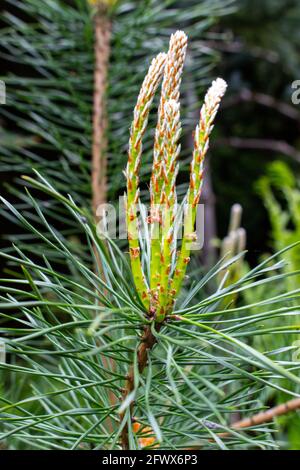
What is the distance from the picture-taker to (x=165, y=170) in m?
0.22

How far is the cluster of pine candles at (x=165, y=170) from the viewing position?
0.22 m

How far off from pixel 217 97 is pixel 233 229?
255mm

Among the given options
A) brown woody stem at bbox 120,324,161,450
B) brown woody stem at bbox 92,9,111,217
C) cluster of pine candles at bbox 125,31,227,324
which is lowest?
brown woody stem at bbox 120,324,161,450

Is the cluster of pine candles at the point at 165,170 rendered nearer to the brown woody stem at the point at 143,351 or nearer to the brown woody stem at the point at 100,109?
the brown woody stem at the point at 143,351

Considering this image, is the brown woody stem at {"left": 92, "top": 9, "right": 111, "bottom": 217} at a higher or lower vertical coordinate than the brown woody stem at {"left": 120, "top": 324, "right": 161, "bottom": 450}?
higher

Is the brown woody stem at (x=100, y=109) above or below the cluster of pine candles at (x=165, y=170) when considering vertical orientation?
above

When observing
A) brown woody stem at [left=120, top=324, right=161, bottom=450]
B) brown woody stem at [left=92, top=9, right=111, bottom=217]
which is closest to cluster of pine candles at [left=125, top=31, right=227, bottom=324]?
brown woody stem at [left=120, top=324, right=161, bottom=450]

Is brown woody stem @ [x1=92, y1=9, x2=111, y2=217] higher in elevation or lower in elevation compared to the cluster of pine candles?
higher

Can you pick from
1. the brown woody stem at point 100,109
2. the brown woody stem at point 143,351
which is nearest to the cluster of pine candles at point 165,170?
the brown woody stem at point 143,351

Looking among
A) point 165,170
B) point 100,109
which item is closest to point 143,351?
point 165,170

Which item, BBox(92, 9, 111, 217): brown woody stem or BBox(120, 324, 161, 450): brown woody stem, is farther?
BBox(92, 9, 111, 217): brown woody stem

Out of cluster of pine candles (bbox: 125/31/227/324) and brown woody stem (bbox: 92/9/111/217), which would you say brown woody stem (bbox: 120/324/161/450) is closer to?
cluster of pine candles (bbox: 125/31/227/324)

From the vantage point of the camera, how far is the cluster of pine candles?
219 mm

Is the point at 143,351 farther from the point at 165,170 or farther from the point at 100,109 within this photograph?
the point at 100,109
